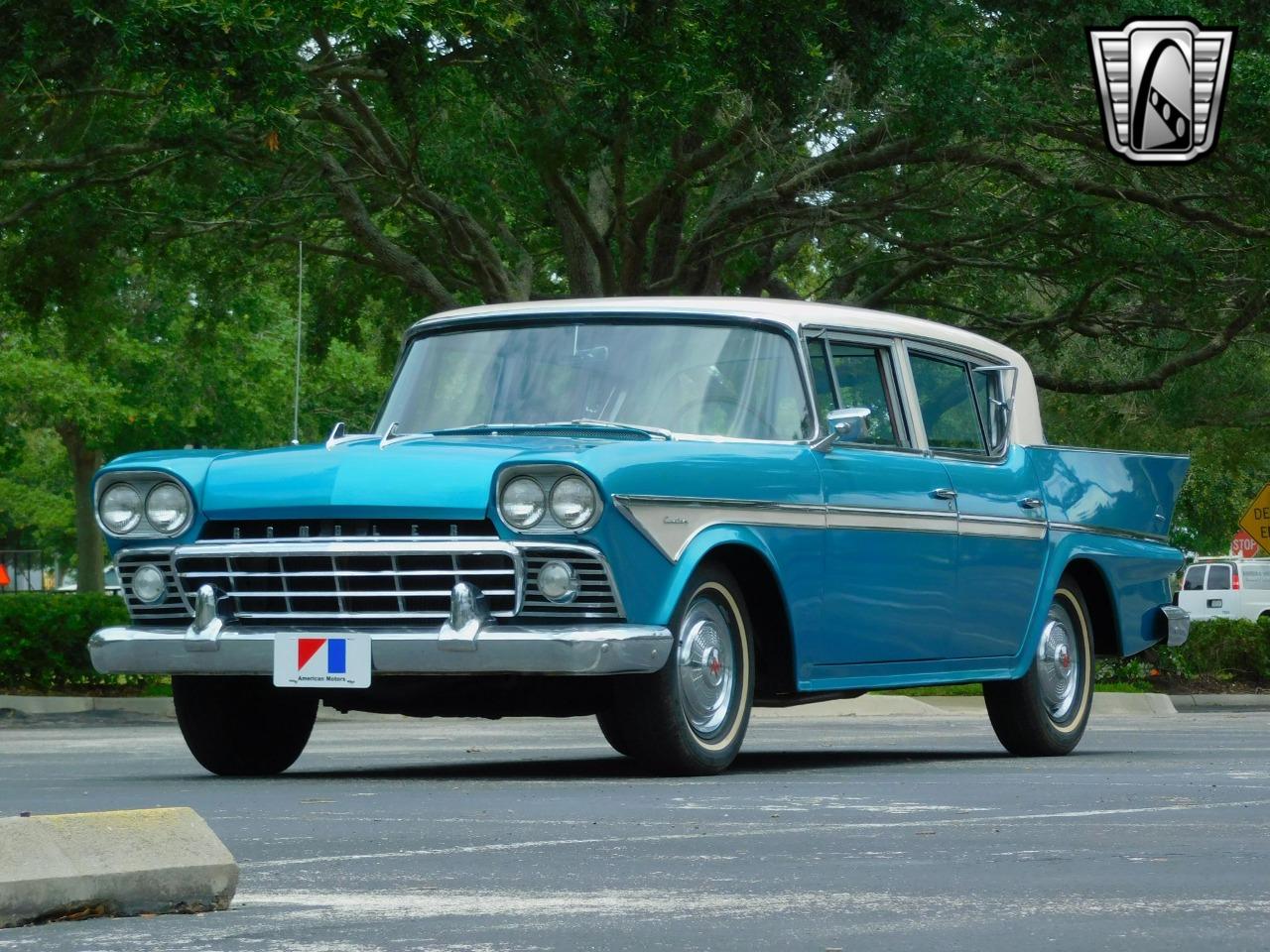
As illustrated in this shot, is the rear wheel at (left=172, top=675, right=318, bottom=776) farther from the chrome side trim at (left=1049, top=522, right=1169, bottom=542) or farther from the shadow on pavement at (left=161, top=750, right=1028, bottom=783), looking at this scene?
the chrome side trim at (left=1049, top=522, right=1169, bottom=542)

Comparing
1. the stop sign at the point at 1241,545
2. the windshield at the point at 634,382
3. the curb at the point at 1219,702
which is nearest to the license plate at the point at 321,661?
the windshield at the point at 634,382

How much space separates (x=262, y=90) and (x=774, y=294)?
45.5 feet

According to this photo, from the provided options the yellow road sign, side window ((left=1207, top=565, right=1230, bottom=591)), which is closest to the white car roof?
the yellow road sign

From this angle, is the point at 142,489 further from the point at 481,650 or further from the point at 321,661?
the point at 481,650

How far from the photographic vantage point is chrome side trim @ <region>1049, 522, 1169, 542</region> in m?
12.0

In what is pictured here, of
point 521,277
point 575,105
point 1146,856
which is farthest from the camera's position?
point 521,277

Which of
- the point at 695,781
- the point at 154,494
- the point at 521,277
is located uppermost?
the point at 521,277

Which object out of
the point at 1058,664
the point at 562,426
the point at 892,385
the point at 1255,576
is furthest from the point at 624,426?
the point at 1255,576

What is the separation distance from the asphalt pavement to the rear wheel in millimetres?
177

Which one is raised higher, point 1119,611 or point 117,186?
point 117,186

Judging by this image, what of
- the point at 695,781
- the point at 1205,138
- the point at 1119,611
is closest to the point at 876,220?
the point at 1205,138

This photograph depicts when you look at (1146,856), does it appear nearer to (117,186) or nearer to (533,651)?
(533,651)

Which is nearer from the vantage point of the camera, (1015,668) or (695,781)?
(695,781)

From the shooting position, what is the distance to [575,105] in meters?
19.9
